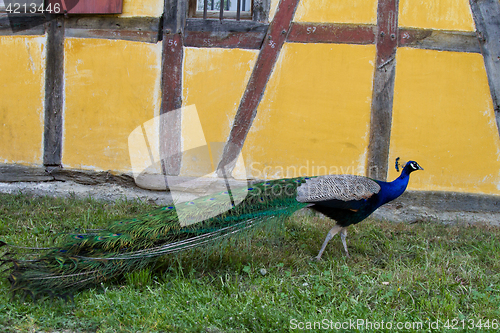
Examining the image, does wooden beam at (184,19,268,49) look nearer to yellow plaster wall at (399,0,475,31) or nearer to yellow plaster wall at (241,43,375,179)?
yellow plaster wall at (241,43,375,179)

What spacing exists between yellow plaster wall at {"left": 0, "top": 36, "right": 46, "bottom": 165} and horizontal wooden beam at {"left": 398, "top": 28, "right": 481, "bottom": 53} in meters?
4.95

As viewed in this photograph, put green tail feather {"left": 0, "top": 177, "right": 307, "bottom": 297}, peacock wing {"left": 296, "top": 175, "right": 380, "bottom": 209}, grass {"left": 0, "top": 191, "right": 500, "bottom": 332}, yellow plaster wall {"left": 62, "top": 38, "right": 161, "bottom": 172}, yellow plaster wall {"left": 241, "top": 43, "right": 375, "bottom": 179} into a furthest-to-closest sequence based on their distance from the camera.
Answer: yellow plaster wall {"left": 62, "top": 38, "right": 161, "bottom": 172} < yellow plaster wall {"left": 241, "top": 43, "right": 375, "bottom": 179} < peacock wing {"left": 296, "top": 175, "right": 380, "bottom": 209} < green tail feather {"left": 0, "top": 177, "right": 307, "bottom": 297} < grass {"left": 0, "top": 191, "right": 500, "bottom": 332}

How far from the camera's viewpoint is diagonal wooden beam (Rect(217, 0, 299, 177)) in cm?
536

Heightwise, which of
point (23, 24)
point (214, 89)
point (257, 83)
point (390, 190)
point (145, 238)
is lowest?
point (145, 238)

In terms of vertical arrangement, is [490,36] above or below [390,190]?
above

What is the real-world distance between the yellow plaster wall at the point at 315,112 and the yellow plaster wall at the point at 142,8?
1.80 meters

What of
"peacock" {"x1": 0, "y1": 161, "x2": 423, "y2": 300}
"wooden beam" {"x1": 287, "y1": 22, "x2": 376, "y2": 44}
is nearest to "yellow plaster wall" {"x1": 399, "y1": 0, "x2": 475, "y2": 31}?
"wooden beam" {"x1": 287, "y1": 22, "x2": 376, "y2": 44}

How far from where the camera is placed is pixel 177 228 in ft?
11.6

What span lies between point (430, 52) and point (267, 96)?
2231 mm

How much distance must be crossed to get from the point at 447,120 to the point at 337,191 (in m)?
2.47

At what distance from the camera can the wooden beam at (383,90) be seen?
17.5ft

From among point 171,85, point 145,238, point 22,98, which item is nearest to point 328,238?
point 145,238

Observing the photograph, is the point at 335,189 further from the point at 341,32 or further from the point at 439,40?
the point at 439,40

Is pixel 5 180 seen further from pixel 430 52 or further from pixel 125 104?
pixel 430 52
